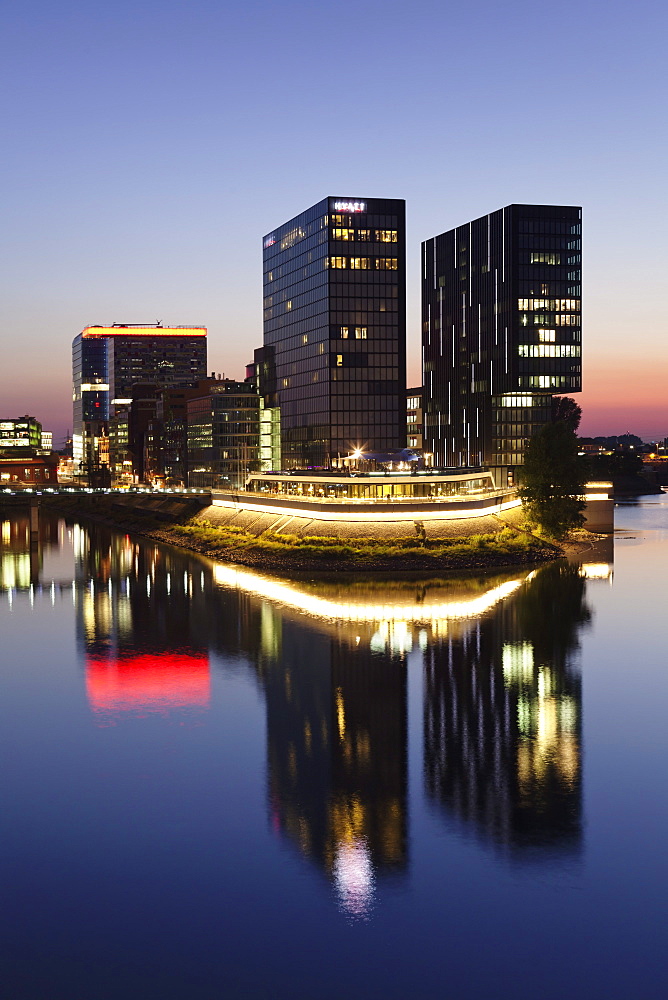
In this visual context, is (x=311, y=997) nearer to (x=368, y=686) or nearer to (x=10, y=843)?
(x=10, y=843)

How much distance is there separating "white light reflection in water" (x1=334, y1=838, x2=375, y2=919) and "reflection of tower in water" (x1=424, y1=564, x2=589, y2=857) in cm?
489

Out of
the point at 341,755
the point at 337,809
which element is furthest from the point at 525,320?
the point at 337,809

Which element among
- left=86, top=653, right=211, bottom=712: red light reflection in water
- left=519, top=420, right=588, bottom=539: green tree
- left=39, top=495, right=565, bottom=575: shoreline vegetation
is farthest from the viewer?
left=519, top=420, right=588, bottom=539: green tree

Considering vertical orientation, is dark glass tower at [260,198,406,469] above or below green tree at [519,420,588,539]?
above

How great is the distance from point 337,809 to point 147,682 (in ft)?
82.6

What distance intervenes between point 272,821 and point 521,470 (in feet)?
366

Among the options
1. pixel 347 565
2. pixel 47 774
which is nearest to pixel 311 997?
pixel 47 774

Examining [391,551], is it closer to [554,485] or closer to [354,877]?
[554,485]

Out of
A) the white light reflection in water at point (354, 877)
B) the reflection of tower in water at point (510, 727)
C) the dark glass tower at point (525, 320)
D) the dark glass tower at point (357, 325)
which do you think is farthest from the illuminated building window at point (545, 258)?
the white light reflection in water at point (354, 877)

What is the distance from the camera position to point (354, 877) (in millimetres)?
33000

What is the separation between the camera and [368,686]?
58719 mm

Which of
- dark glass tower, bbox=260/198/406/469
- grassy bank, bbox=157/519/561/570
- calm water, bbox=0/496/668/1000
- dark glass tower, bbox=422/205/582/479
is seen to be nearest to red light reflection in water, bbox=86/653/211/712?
calm water, bbox=0/496/668/1000

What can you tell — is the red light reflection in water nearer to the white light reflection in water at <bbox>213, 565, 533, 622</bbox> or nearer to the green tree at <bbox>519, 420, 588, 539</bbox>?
the white light reflection in water at <bbox>213, 565, 533, 622</bbox>

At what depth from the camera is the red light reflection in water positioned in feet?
184
